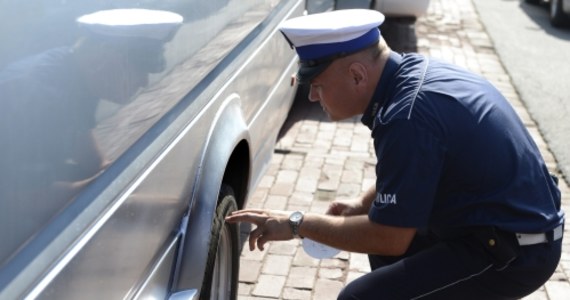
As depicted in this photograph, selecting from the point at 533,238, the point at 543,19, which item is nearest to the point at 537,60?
the point at 543,19

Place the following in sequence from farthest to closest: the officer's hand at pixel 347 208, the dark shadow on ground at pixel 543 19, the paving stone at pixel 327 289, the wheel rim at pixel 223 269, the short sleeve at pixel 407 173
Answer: the dark shadow on ground at pixel 543 19, the paving stone at pixel 327 289, the wheel rim at pixel 223 269, the officer's hand at pixel 347 208, the short sleeve at pixel 407 173

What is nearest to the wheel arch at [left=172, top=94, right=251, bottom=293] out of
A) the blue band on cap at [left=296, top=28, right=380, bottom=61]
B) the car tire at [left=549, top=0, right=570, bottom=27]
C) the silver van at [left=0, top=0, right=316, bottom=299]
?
the silver van at [left=0, top=0, right=316, bottom=299]

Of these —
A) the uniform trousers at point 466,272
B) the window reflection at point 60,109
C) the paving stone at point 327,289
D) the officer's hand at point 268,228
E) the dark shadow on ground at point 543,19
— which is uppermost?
the window reflection at point 60,109

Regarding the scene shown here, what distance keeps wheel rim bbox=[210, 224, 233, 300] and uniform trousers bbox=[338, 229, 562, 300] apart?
34.6 inches

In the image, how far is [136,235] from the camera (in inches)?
92.5

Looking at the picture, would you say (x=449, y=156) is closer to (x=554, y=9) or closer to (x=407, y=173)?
(x=407, y=173)

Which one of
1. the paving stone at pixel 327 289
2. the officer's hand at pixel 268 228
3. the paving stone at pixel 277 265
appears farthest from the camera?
the paving stone at pixel 277 265

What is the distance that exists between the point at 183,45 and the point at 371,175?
A: 339cm

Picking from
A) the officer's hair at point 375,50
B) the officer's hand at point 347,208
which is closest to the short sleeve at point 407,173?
the officer's hair at point 375,50

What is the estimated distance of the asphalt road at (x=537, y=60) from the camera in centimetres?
694

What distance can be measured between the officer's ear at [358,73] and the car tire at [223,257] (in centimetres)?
84

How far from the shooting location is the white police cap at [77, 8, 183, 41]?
196 centimetres

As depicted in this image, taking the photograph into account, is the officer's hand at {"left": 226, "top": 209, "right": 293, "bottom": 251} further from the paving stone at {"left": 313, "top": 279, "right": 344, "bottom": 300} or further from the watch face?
the paving stone at {"left": 313, "top": 279, "right": 344, "bottom": 300}

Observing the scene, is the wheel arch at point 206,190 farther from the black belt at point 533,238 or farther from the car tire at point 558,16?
the car tire at point 558,16
